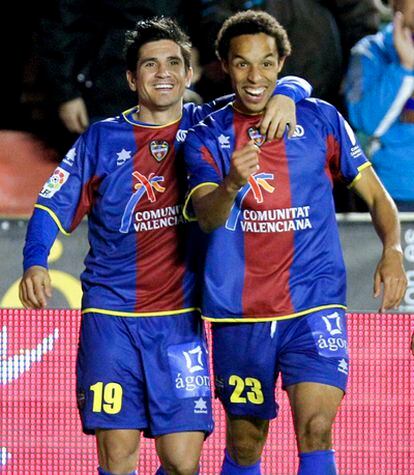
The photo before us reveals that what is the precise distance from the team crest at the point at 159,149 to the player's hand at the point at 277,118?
0.44m

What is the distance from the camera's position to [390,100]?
6648mm

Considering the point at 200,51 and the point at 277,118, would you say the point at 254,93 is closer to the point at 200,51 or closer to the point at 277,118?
the point at 277,118

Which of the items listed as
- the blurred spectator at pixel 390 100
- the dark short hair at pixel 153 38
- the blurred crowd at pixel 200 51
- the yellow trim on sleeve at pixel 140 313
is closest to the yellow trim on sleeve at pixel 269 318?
the yellow trim on sleeve at pixel 140 313

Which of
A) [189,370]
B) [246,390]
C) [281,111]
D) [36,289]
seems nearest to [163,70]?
[281,111]

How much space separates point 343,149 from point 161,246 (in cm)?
77

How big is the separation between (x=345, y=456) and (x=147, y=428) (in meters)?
1.43

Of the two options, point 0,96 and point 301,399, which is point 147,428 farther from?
point 0,96

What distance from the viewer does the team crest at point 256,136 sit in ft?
16.0

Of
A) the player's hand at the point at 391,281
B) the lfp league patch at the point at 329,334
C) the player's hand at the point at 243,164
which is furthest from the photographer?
the lfp league patch at the point at 329,334

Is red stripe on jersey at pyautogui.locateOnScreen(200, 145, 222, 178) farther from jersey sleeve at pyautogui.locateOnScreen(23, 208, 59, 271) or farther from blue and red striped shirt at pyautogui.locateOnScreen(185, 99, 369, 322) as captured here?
jersey sleeve at pyautogui.locateOnScreen(23, 208, 59, 271)

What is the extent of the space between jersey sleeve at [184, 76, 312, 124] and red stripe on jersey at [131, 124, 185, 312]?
0.22 meters

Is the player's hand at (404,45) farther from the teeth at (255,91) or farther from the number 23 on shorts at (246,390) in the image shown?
the number 23 on shorts at (246,390)

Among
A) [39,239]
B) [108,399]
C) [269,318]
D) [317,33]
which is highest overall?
[317,33]

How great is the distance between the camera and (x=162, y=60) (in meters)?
5.09
